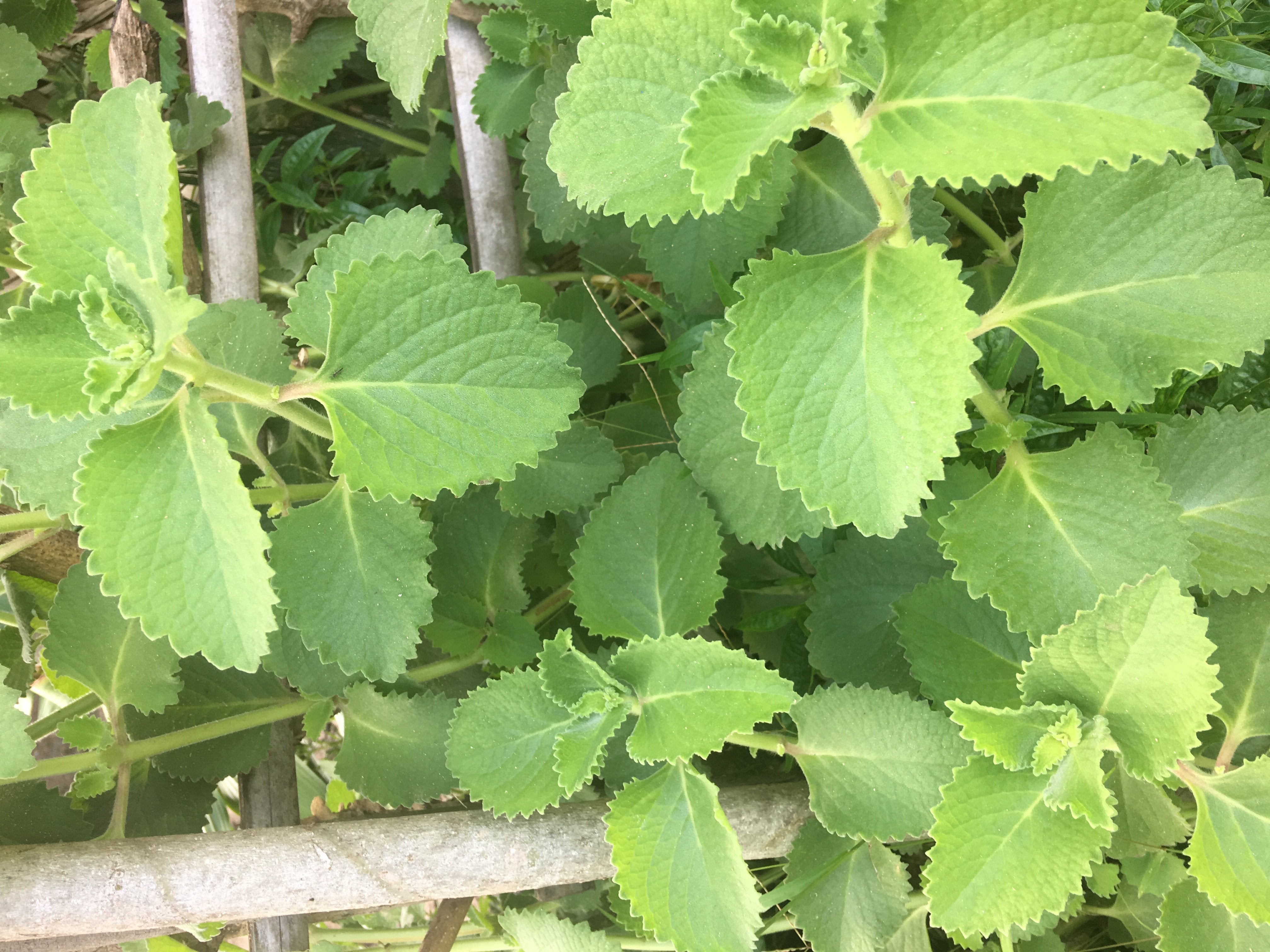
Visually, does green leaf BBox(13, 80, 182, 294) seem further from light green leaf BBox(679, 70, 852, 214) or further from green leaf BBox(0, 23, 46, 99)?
green leaf BBox(0, 23, 46, 99)

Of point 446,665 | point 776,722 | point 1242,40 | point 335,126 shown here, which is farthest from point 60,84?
point 1242,40

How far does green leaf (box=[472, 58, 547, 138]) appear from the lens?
5.99 feet

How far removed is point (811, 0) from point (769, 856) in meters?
1.28

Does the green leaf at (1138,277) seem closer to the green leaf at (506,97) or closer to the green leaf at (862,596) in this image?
the green leaf at (862,596)

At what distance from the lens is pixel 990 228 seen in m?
1.82

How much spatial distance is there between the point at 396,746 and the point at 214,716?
0.36 m

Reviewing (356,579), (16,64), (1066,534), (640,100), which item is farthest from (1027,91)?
(16,64)

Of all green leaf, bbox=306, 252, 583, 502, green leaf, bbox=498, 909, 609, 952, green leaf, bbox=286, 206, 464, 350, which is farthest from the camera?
green leaf, bbox=498, 909, 609, 952

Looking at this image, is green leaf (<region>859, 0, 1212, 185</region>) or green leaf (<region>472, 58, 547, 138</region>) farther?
green leaf (<region>472, 58, 547, 138</region>)

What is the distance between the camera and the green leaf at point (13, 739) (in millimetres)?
1358

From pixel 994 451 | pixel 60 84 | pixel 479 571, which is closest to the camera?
pixel 994 451

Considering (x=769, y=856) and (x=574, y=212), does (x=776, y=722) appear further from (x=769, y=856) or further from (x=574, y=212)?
(x=574, y=212)

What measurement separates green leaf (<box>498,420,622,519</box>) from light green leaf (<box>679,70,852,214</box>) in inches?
24.7

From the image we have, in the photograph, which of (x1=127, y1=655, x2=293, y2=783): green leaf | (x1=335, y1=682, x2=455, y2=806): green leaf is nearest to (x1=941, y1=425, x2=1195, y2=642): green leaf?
(x1=335, y1=682, x2=455, y2=806): green leaf
